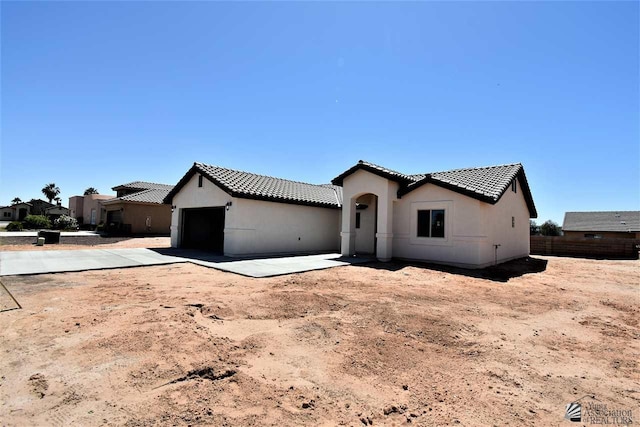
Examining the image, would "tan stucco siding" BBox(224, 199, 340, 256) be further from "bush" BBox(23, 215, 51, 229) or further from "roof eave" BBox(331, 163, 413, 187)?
"bush" BBox(23, 215, 51, 229)

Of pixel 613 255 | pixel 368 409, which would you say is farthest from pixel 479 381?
pixel 613 255

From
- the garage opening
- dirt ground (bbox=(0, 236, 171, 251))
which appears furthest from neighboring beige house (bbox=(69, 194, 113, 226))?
the garage opening

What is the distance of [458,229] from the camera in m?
13.8

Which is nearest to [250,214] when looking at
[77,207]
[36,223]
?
[36,223]

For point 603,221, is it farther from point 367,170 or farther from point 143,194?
point 143,194

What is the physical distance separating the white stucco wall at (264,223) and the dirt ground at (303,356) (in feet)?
23.7

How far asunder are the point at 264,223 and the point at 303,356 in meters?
12.6

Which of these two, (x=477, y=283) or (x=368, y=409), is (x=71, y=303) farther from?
(x=477, y=283)

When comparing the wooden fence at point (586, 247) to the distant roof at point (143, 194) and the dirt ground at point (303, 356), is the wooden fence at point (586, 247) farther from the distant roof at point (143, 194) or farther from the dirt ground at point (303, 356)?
the distant roof at point (143, 194)

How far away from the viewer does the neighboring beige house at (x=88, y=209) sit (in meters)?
38.4

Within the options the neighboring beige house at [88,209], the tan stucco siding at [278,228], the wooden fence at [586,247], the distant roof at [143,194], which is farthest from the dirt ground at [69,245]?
the wooden fence at [586,247]

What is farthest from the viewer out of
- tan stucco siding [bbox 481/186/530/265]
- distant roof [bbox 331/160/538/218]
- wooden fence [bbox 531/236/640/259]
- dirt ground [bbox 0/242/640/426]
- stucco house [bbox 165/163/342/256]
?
wooden fence [bbox 531/236/640/259]

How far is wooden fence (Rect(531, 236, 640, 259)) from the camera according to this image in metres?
21.0

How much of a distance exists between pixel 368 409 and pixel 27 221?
4912 cm
